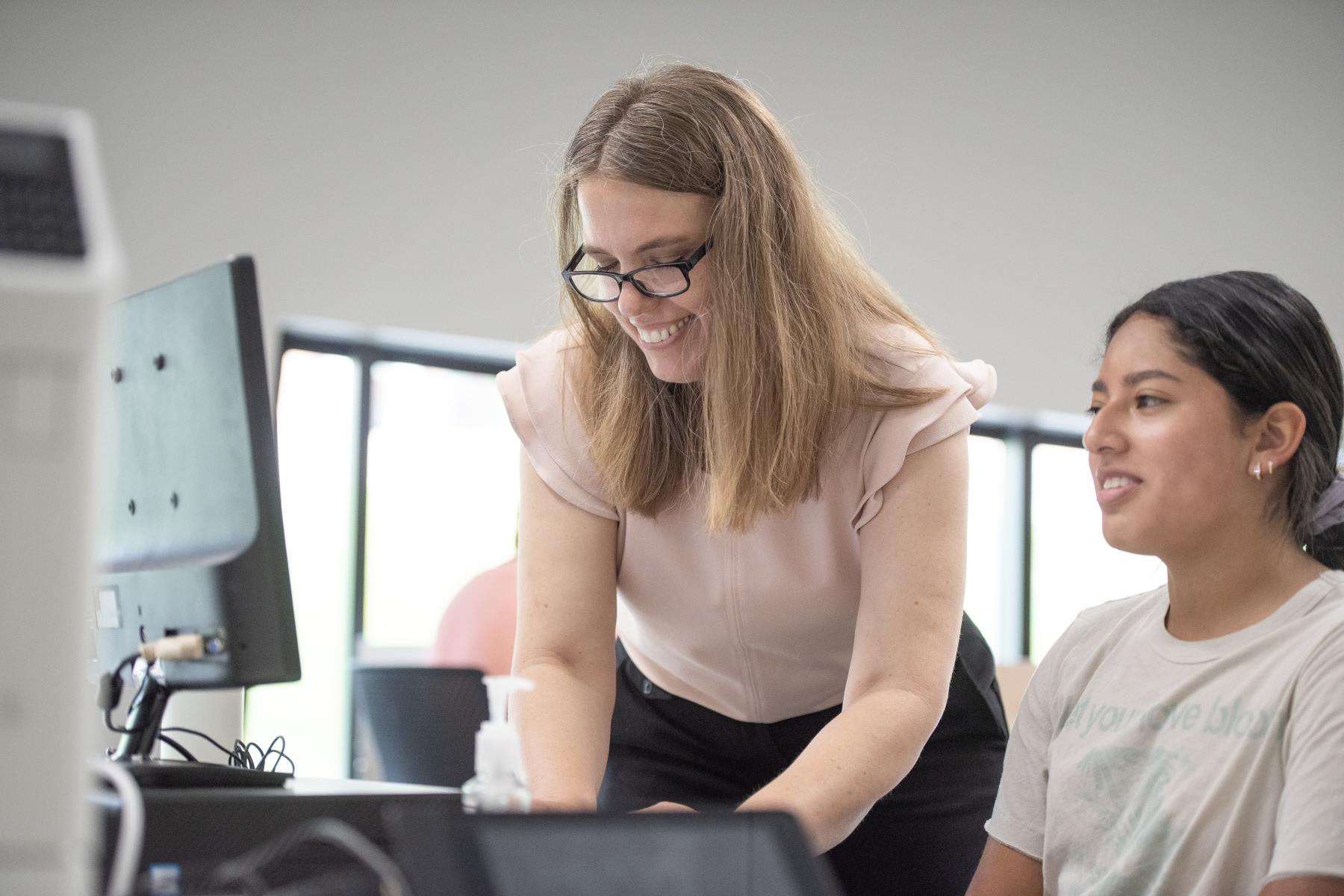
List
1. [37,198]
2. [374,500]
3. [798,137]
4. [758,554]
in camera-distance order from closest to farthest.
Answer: [37,198], [758,554], [374,500], [798,137]

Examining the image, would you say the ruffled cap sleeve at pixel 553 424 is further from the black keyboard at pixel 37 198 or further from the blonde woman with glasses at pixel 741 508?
the black keyboard at pixel 37 198

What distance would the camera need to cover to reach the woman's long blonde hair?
4.09ft

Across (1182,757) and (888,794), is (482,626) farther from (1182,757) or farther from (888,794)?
(1182,757)

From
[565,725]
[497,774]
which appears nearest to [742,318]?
[565,725]

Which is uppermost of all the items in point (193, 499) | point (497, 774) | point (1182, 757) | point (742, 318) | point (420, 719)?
point (742, 318)

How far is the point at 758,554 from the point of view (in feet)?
4.46

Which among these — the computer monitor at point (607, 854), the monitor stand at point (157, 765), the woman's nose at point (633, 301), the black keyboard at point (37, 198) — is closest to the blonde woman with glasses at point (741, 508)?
the woman's nose at point (633, 301)

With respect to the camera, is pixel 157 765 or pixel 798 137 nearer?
pixel 157 765

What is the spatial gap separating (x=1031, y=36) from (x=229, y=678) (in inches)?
218

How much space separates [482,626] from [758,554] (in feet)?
6.42

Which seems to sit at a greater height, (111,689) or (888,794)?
(111,689)

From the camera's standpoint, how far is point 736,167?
4.09 ft

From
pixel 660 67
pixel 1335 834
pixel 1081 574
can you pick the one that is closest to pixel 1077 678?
pixel 1335 834

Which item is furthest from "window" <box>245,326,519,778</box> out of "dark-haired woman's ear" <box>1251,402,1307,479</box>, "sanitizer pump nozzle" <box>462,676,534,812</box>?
"sanitizer pump nozzle" <box>462,676,534,812</box>
